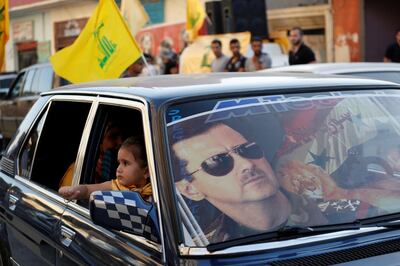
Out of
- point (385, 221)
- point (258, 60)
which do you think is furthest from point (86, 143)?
point (258, 60)

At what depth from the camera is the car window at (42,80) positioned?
1073cm

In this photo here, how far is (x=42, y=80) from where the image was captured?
1101 centimetres

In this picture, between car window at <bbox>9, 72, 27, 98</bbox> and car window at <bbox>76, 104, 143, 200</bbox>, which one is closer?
car window at <bbox>76, 104, 143, 200</bbox>

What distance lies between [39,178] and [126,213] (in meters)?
1.52

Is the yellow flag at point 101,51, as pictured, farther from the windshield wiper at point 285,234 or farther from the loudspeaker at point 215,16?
the loudspeaker at point 215,16

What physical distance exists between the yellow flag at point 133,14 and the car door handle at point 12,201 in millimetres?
6597

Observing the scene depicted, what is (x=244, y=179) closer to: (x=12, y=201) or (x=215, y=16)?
(x=12, y=201)

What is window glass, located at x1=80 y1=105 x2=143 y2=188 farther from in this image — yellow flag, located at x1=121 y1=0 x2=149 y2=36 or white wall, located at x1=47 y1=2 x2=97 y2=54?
white wall, located at x1=47 y1=2 x2=97 y2=54

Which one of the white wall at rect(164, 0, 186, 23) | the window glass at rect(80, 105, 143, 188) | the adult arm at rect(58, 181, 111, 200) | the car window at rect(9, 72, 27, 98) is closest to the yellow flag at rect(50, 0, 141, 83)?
the window glass at rect(80, 105, 143, 188)

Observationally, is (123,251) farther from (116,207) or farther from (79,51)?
(79,51)

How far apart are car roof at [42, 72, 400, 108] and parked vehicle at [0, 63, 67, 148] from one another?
7.61 m

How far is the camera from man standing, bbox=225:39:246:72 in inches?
440

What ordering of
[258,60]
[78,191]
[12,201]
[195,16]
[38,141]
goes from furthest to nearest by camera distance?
[195,16]
[258,60]
[38,141]
[12,201]
[78,191]

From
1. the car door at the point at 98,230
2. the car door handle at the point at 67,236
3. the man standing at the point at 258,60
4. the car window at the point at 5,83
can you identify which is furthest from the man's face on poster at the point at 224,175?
→ the car window at the point at 5,83
